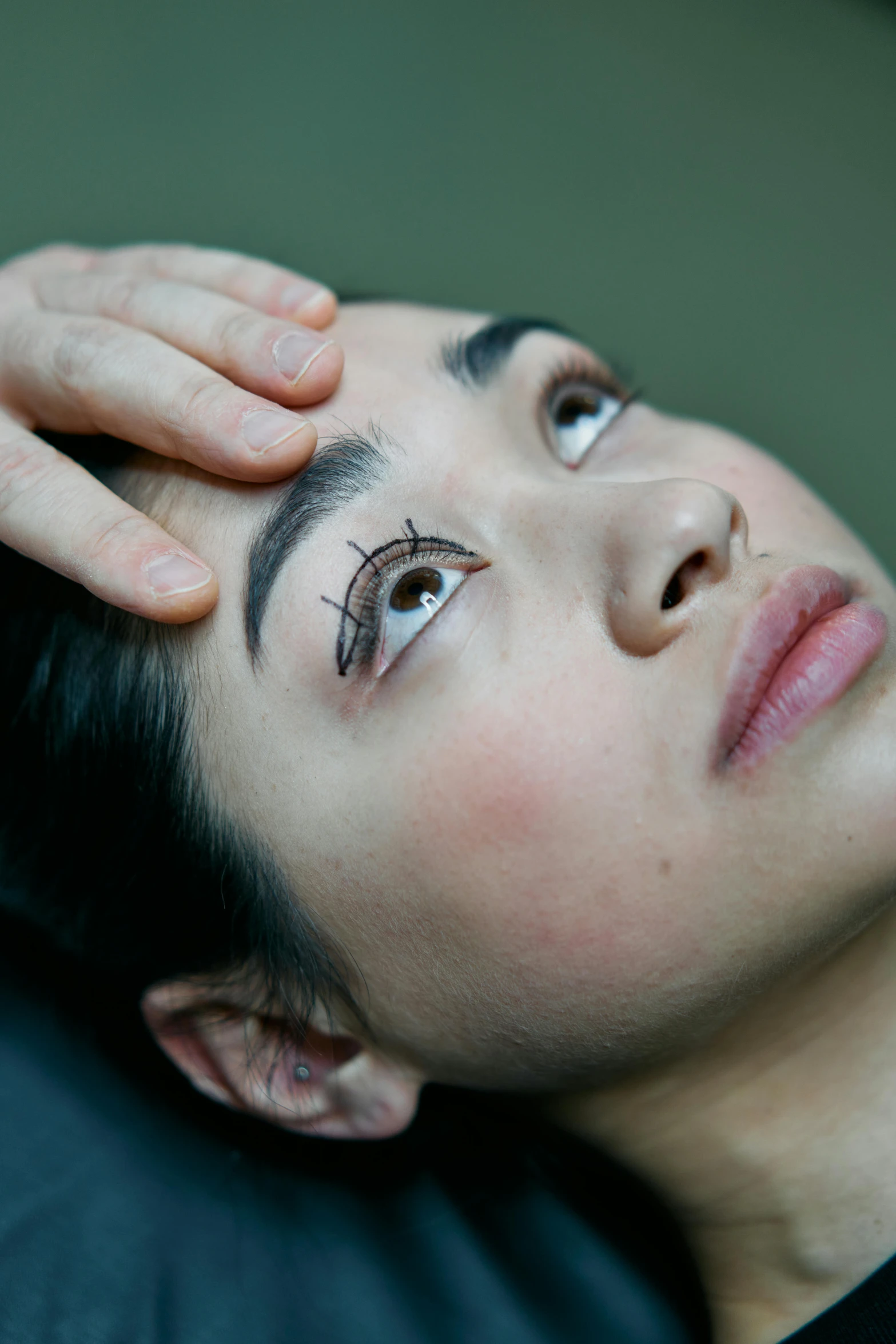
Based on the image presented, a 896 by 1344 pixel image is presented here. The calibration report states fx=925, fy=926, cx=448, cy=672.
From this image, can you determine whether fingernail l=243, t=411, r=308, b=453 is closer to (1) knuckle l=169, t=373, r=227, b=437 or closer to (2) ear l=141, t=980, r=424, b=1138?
(1) knuckle l=169, t=373, r=227, b=437

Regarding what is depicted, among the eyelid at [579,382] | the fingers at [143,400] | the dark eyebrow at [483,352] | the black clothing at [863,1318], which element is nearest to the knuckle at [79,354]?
the fingers at [143,400]

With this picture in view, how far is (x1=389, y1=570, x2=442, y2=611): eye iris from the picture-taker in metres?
0.87

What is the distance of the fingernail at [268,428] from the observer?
2.77 ft

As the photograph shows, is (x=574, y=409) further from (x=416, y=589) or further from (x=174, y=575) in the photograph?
(x=174, y=575)

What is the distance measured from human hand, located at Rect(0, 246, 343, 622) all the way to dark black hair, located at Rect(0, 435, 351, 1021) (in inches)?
2.7

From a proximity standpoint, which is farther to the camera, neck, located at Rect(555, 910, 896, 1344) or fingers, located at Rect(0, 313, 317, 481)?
neck, located at Rect(555, 910, 896, 1344)

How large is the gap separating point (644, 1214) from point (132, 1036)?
73 cm

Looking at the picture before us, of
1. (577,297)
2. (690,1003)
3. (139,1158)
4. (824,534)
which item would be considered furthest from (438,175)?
(139,1158)

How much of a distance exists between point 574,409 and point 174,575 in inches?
21.7

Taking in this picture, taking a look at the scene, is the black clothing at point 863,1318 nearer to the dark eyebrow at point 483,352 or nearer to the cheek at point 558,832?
the cheek at point 558,832

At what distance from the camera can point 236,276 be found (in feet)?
3.71

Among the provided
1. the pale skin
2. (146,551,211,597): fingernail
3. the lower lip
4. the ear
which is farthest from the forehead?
the ear

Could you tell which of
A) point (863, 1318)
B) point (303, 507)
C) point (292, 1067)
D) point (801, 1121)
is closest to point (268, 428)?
point (303, 507)

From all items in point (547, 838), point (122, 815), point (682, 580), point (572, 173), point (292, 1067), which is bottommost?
point (292, 1067)
